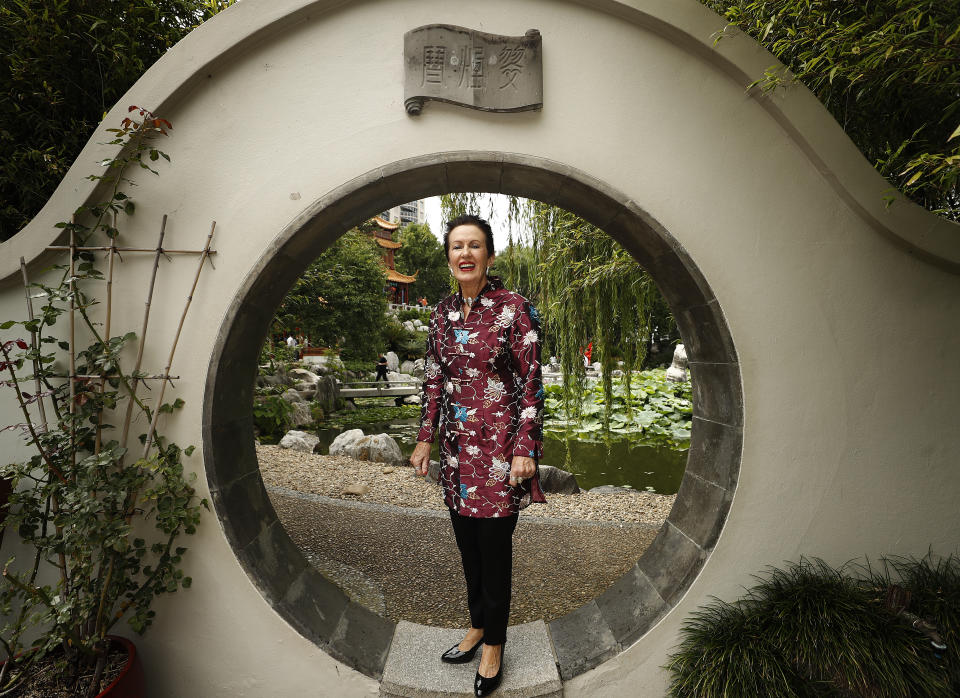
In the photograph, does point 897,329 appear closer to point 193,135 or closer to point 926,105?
point 926,105

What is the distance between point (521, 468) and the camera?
1.32 metres

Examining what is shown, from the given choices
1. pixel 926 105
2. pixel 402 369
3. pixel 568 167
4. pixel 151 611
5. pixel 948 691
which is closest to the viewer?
pixel 948 691

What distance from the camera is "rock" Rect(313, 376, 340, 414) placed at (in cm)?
882

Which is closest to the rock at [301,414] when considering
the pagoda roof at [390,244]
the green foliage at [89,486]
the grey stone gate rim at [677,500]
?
the green foliage at [89,486]

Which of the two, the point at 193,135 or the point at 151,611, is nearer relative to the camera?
the point at 151,611

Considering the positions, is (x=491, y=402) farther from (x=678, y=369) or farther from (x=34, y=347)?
(x=678, y=369)

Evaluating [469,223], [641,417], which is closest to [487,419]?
[469,223]

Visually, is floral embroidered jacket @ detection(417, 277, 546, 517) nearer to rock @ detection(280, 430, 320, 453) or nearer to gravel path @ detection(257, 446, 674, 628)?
gravel path @ detection(257, 446, 674, 628)

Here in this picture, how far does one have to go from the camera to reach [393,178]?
57.6 inches

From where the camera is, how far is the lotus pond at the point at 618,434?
4766 mm

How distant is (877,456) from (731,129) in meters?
1.23

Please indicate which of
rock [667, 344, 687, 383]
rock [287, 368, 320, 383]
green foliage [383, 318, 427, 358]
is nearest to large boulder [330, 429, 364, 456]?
rock [287, 368, 320, 383]

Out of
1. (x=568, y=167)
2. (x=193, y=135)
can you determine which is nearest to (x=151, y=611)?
(x=193, y=135)

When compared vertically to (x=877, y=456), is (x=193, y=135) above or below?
above
